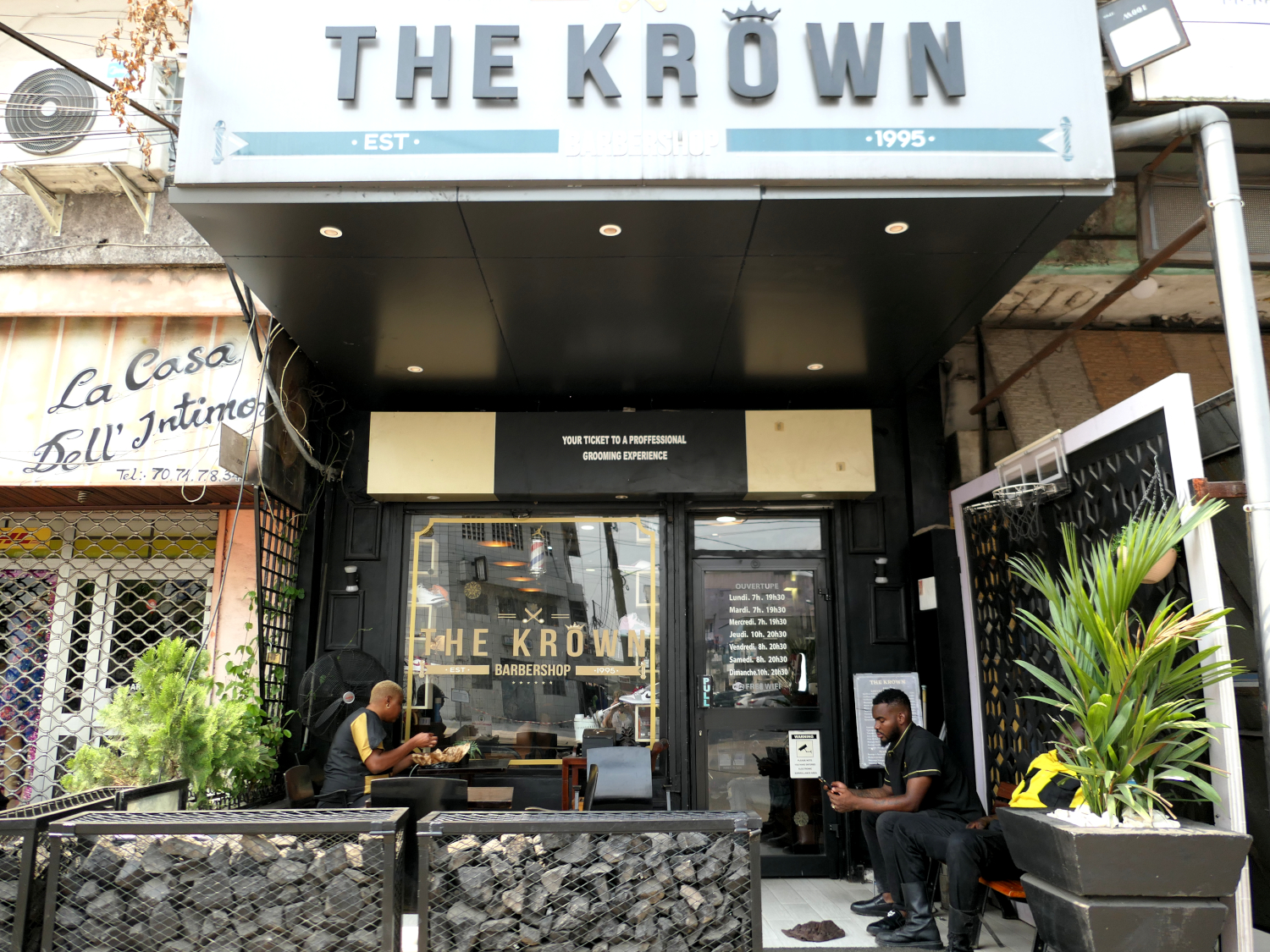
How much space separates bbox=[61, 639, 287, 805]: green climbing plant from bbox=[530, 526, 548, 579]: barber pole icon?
2205mm

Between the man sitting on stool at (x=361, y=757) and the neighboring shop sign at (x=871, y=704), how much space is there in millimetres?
2851

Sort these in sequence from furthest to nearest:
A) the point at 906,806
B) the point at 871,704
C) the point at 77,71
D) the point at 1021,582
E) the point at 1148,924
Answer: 1. the point at 871,704
2. the point at 1021,582
3. the point at 906,806
4. the point at 77,71
5. the point at 1148,924

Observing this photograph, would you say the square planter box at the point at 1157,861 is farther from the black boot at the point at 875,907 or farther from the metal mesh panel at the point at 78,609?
the metal mesh panel at the point at 78,609

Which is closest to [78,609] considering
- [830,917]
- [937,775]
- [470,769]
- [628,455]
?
[470,769]

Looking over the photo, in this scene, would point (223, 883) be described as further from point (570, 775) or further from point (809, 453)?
point (809, 453)

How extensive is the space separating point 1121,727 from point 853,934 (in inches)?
84.3

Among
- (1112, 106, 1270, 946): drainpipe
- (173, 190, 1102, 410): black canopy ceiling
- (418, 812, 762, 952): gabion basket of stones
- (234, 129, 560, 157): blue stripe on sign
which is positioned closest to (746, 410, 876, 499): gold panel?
(173, 190, 1102, 410): black canopy ceiling

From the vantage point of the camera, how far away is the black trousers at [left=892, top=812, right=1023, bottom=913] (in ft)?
14.0

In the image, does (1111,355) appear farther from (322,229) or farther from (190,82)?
(190,82)

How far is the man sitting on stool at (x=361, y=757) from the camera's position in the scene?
16.9 ft

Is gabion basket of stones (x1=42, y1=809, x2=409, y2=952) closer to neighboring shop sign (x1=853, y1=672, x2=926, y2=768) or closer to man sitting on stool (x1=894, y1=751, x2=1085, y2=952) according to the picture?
man sitting on stool (x1=894, y1=751, x2=1085, y2=952)

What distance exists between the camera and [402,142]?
3854 millimetres

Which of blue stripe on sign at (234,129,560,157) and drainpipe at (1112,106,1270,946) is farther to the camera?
blue stripe on sign at (234,129,560,157)

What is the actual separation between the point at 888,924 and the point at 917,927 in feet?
0.92
